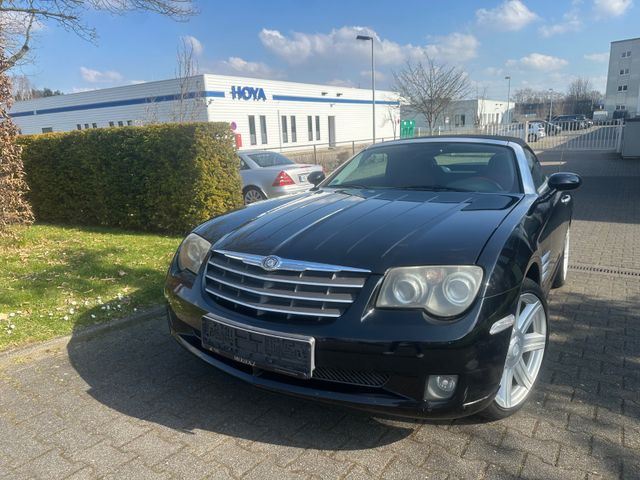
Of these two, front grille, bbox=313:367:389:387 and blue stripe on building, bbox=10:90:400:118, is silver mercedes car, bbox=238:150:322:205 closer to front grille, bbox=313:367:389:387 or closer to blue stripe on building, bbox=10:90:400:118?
front grille, bbox=313:367:389:387

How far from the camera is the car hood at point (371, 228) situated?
7.52 feet

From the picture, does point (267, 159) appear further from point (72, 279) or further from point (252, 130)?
point (252, 130)

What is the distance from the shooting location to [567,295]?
4559mm

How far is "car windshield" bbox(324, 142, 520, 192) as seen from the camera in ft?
11.8

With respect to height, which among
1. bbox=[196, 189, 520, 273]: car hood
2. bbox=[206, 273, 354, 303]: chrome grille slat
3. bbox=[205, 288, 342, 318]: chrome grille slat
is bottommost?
bbox=[205, 288, 342, 318]: chrome grille slat

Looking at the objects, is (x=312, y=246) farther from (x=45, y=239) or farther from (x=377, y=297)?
(x=45, y=239)

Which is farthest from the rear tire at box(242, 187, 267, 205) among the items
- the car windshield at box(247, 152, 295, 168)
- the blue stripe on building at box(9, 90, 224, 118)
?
the blue stripe on building at box(9, 90, 224, 118)

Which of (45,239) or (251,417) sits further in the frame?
(45,239)

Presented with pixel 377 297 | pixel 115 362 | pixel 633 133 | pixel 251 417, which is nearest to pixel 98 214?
pixel 115 362

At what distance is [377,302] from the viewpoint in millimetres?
2160

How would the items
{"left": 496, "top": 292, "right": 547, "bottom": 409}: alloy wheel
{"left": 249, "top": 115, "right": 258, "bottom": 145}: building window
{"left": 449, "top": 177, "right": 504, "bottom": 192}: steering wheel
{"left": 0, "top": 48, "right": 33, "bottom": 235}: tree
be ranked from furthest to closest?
{"left": 249, "top": 115, "right": 258, "bottom": 145}: building window → {"left": 0, "top": 48, "right": 33, "bottom": 235}: tree → {"left": 449, "top": 177, "right": 504, "bottom": 192}: steering wheel → {"left": 496, "top": 292, "right": 547, "bottom": 409}: alloy wheel

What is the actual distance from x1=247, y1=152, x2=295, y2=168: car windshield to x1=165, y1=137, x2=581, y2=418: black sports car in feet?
26.2

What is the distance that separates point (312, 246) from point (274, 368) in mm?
653

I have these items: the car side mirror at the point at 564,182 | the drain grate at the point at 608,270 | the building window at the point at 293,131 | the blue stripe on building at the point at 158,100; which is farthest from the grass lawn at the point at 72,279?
the building window at the point at 293,131
